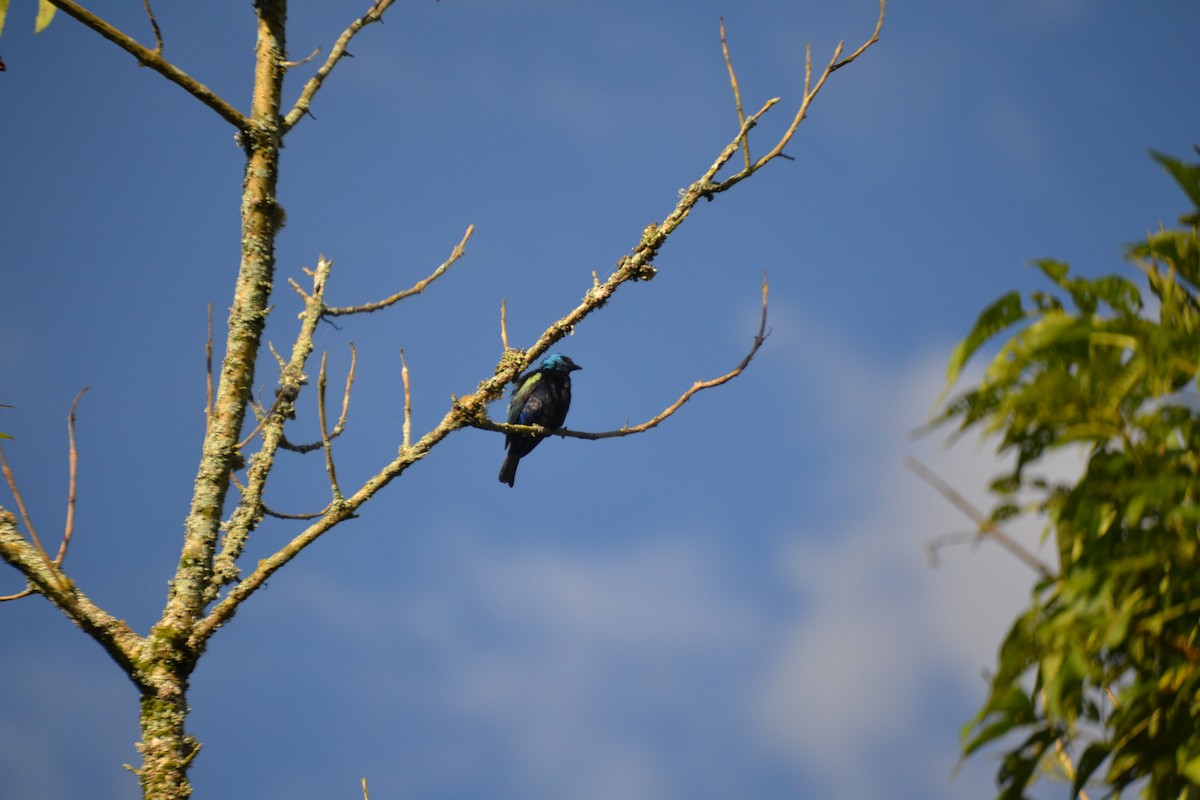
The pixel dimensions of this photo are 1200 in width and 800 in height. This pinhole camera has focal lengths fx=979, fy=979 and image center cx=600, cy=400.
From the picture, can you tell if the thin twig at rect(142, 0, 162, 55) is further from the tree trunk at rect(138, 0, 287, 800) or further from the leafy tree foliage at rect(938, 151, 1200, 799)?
the leafy tree foliage at rect(938, 151, 1200, 799)

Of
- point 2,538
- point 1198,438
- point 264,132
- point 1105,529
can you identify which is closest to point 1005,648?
point 1105,529

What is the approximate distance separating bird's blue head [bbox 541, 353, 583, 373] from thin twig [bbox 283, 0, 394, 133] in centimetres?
617

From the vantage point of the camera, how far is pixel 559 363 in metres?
10.5

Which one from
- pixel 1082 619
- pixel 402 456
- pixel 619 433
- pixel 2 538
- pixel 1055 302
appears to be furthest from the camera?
pixel 619 433

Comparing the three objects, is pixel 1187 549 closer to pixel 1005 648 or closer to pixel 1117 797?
pixel 1005 648

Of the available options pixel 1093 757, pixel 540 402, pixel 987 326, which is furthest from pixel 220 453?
pixel 540 402

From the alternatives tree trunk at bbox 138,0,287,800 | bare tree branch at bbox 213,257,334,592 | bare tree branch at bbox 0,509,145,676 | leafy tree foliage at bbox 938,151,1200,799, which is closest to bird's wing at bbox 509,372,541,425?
bare tree branch at bbox 213,257,334,592

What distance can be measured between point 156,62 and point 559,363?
7057 millimetres

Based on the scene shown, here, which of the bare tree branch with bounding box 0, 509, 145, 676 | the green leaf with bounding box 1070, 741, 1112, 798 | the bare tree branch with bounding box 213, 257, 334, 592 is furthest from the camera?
the bare tree branch with bounding box 213, 257, 334, 592

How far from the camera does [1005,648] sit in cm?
190

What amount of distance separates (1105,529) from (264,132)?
346 cm

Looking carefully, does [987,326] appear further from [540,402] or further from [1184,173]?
[540,402]

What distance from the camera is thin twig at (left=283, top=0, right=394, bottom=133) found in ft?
13.7

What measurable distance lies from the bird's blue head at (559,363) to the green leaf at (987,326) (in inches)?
340
